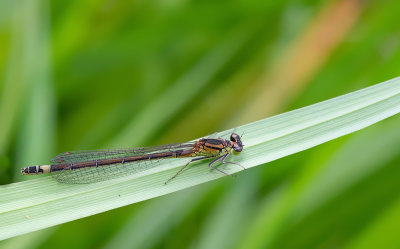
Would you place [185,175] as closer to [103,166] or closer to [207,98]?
[103,166]

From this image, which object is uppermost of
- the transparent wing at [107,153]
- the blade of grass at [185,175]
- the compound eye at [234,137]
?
the transparent wing at [107,153]

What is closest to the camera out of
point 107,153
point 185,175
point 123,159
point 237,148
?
point 185,175

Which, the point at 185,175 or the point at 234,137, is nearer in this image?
the point at 185,175

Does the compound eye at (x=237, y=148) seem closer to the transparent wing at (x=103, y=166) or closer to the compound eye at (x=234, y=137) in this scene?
the compound eye at (x=234, y=137)

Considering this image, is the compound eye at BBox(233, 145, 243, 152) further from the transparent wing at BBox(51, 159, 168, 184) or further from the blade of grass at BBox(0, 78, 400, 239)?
the transparent wing at BBox(51, 159, 168, 184)

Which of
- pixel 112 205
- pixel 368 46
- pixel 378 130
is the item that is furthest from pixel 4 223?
pixel 368 46

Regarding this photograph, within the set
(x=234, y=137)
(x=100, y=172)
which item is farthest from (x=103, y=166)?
(x=234, y=137)

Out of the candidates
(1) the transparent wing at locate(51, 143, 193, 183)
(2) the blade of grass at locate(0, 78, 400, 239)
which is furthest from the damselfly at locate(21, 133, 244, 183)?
(2) the blade of grass at locate(0, 78, 400, 239)

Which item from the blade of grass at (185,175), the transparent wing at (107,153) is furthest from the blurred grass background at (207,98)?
the blade of grass at (185,175)
